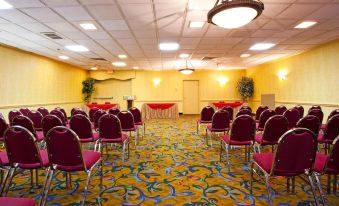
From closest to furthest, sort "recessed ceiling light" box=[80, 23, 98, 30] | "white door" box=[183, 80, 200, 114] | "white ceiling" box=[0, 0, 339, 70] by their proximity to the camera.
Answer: "white ceiling" box=[0, 0, 339, 70], "recessed ceiling light" box=[80, 23, 98, 30], "white door" box=[183, 80, 200, 114]

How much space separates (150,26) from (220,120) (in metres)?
2.98

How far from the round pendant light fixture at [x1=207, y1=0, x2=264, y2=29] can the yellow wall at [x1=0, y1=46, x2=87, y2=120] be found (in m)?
8.04

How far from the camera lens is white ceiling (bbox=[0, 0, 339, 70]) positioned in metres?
4.30

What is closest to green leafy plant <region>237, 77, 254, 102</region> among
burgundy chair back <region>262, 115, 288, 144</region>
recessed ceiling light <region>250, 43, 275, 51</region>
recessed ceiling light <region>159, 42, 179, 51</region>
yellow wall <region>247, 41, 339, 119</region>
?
yellow wall <region>247, 41, 339, 119</region>

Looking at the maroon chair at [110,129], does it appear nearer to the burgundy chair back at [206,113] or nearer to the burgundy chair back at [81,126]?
the burgundy chair back at [81,126]

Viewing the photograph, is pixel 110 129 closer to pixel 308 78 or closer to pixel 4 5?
pixel 4 5

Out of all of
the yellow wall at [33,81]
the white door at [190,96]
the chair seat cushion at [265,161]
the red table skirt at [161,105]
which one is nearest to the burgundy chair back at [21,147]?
the chair seat cushion at [265,161]

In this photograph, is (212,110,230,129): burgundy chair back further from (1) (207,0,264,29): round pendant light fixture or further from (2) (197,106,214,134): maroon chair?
(1) (207,0,264,29): round pendant light fixture

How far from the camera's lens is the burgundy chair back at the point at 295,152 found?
2.14 m

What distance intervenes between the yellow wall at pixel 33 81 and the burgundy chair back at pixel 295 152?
8966 millimetres

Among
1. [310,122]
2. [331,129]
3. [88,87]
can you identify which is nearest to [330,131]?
[331,129]

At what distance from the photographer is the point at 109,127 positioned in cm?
397

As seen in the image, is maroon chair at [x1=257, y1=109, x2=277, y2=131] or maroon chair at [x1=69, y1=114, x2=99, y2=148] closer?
maroon chair at [x1=69, y1=114, x2=99, y2=148]

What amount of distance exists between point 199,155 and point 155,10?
3276mm
